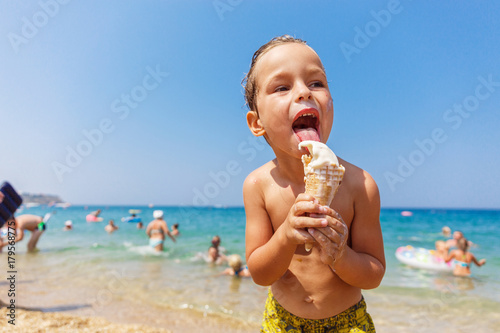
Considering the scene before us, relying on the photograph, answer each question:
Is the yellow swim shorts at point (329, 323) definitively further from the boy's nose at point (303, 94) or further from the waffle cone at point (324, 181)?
the boy's nose at point (303, 94)

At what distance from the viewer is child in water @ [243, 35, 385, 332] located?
1593 millimetres

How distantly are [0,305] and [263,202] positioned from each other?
5080mm

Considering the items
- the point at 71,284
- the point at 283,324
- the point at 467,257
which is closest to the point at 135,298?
the point at 71,284

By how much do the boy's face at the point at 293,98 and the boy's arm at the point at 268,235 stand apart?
0.36 metres

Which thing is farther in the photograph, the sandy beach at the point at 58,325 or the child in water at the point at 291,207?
the sandy beach at the point at 58,325

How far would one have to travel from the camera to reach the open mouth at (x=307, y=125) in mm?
1549

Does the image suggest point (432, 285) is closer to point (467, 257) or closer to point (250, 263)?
point (467, 257)

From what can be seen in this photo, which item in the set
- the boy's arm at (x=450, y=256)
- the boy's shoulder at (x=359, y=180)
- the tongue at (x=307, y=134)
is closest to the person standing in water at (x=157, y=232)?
the boy's arm at (x=450, y=256)

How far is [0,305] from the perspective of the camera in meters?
4.76

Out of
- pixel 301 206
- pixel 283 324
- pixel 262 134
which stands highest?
pixel 262 134

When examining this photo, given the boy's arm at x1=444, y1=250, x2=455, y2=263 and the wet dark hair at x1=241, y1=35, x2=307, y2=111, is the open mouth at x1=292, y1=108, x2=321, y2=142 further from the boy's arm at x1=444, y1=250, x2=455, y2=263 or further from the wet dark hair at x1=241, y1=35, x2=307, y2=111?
the boy's arm at x1=444, y1=250, x2=455, y2=263

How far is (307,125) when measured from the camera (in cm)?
165

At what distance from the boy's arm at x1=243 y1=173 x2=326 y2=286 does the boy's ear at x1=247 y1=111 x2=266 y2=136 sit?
0.28 meters

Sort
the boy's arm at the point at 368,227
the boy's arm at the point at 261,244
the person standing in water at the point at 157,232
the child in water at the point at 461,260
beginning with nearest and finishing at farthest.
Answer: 1. the boy's arm at the point at 261,244
2. the boy's arm at the point at 368,227
3. the child in water at the point at 461,260
4. the person standing in water at the point at 157,232
